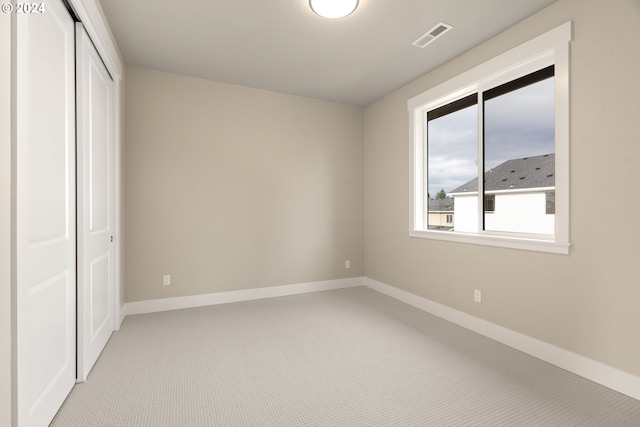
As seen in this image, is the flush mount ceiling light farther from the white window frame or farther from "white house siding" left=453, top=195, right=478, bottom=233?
"white house siding" left=453, top=195, right=478, bottom=233

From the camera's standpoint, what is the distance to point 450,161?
3.43 meters

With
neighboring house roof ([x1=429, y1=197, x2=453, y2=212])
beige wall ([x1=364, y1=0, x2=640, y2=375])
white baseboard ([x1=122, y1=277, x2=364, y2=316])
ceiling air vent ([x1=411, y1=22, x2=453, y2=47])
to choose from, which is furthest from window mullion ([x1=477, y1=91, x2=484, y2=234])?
white baseboard ([x1=122, y1=277, x2=364, y2=316])

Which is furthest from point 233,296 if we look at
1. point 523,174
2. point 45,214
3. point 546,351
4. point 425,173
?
point 523,174

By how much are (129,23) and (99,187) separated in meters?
1.38

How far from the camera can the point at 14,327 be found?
1235mm

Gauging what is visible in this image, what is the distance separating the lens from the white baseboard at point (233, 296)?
3.39 meters

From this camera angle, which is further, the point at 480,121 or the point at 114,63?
the point at 480,121

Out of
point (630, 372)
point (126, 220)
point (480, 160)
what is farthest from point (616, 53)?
point (126, 220)

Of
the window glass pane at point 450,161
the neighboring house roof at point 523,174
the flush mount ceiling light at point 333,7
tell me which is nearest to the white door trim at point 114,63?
the flush mount ceiling light at point 333,7

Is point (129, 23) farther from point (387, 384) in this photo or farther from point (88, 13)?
point (387, 384)

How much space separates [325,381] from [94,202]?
2.11 m

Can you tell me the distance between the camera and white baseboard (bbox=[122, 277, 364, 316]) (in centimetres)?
A: 339

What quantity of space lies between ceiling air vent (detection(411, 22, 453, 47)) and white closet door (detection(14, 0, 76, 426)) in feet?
8.59

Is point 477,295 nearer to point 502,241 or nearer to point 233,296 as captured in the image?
point 502,241
